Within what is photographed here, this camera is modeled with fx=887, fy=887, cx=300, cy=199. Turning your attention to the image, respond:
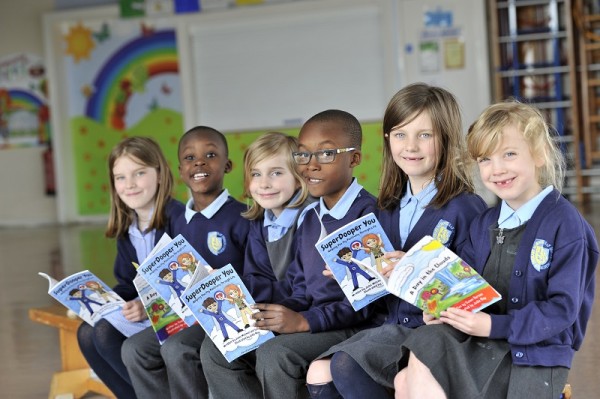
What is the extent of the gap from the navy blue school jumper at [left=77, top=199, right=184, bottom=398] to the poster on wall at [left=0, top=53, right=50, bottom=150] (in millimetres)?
7751

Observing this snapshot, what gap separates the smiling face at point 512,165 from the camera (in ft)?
6.36

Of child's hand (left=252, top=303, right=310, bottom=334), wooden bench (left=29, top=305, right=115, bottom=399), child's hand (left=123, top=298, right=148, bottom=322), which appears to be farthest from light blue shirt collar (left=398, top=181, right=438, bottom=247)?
wooden bench (left=29, top=305, right=115, bottom=399)

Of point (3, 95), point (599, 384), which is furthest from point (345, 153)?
point (3, 95)

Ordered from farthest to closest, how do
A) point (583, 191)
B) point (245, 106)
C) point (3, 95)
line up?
point (3, 95) → point (245, 106) → point (583, 191)

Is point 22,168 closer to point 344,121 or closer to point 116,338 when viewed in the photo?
point 116,338

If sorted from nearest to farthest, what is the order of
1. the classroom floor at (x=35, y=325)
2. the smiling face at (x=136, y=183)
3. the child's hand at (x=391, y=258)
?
the child's hand at (x=391, y=258)
the smiling face at (x=136, y=183)
the classroom floor at (x=35, y=325)

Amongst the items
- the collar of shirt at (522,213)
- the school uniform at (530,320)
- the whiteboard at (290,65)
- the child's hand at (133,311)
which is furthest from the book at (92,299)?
the whiteboard at (290,65)

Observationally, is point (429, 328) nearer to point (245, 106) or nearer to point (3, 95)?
point (245, 106)

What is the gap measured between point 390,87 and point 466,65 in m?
0.78

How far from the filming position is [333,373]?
203 cm

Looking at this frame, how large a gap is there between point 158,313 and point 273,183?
1.61ft

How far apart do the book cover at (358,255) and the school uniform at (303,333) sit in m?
0.13

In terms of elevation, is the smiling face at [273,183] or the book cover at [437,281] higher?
the smiling face at [273,183]

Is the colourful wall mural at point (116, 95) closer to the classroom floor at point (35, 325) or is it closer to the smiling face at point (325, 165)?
the classroom floor at point (35, 325)
